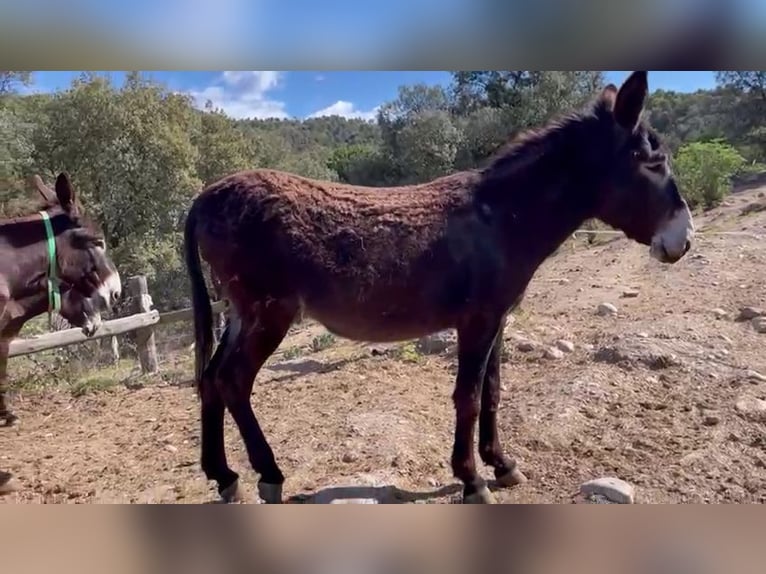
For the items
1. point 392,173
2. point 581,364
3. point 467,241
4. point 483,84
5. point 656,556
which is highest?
point 483,84

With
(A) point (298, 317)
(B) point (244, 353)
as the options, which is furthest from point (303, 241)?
(B) point (244, 353)

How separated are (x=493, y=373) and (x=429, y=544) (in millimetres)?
945

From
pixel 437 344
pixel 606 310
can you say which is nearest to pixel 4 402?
pixel 437 344

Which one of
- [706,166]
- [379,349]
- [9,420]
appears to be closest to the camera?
[706,166]

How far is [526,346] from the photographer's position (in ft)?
12.8

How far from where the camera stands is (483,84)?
9.55ft

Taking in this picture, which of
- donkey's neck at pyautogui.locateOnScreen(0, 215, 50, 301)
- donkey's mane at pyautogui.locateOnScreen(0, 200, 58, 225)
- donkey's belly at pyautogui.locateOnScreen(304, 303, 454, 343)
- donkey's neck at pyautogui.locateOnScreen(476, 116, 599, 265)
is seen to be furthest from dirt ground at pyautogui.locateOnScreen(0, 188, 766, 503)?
donkey's mane at pyautogui.locateOnScreen(0, 200, 58, 225)

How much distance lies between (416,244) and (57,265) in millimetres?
1864

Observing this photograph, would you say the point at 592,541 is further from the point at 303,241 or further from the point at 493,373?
the point at 303,241

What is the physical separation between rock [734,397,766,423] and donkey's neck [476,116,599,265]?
4.51 ft

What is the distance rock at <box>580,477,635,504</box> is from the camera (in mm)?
2602

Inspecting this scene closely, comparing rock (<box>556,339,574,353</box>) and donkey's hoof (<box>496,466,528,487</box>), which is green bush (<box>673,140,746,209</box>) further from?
donkey's hoof (<box>496,466,528,487</box>)

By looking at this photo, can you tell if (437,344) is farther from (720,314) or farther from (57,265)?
(57,265)

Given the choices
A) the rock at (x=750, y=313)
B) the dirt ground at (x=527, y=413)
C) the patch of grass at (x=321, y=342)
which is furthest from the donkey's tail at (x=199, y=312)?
the rock at (x=750, y=313)
